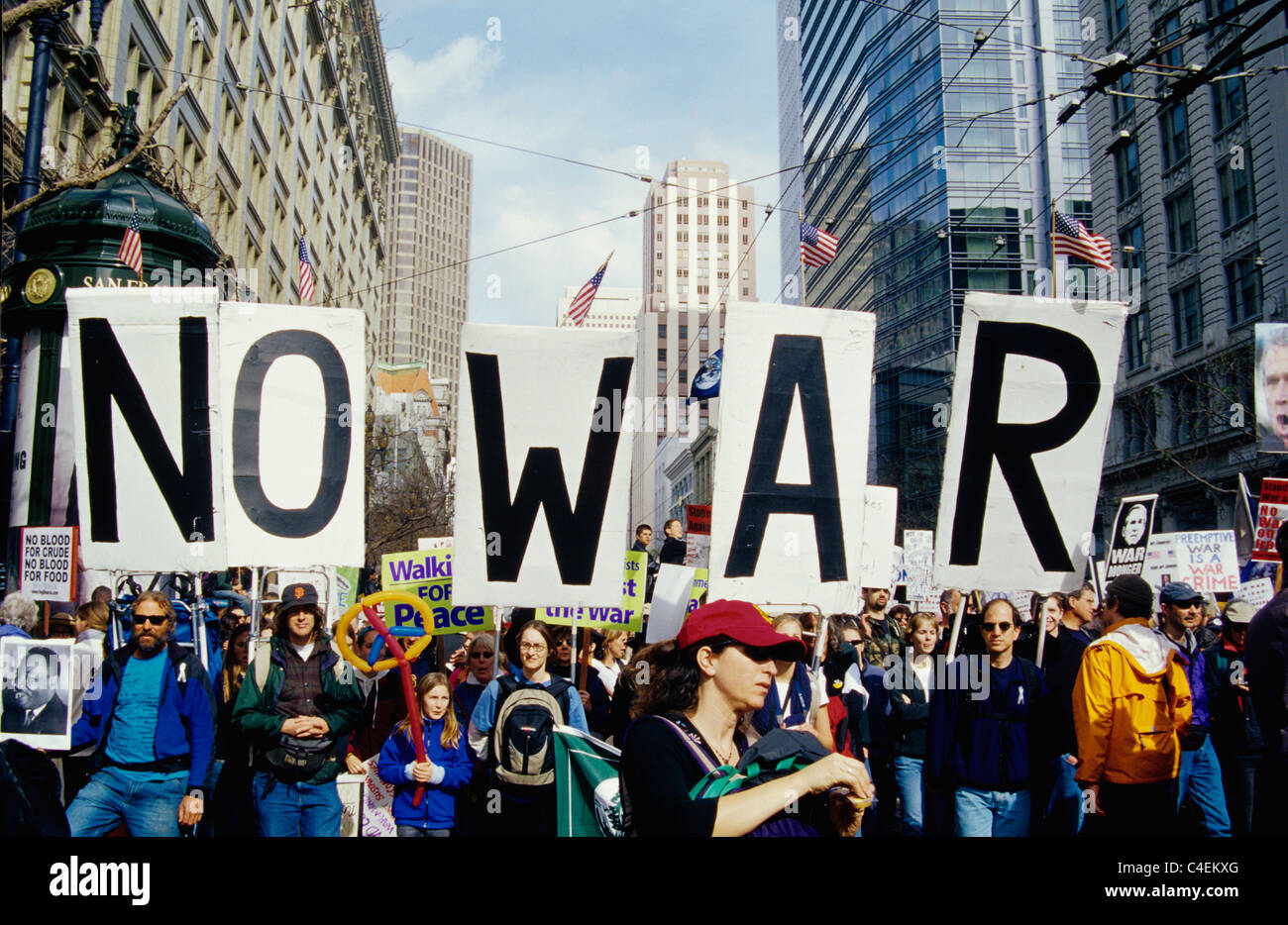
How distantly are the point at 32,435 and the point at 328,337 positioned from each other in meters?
5.49

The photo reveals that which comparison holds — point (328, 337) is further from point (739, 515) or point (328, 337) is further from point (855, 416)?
point (855, 416)

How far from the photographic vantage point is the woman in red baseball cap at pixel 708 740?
2.64 meters

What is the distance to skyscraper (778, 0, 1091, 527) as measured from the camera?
204 feet

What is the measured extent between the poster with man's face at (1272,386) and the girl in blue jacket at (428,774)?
26.0 ft

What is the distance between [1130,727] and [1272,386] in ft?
19.7

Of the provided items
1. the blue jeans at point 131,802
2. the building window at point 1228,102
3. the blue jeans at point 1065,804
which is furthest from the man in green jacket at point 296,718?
the building window at point 1228,102

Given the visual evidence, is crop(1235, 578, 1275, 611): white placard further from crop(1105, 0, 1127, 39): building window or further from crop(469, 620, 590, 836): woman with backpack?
crop(1105, 0, 1127, 39): building window

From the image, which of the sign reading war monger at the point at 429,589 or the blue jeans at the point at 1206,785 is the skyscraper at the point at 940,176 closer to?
the sign reading war monger at the point at 429,589

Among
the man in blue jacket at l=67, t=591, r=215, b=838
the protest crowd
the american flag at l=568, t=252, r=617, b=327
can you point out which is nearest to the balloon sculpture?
the protest crowd

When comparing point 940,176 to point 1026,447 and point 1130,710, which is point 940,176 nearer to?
point 1026,447

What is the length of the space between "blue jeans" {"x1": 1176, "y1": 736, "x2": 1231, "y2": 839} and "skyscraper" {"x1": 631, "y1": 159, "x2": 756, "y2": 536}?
387 feet

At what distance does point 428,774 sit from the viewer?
5.77 m

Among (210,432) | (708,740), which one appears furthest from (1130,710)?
(210,432)
